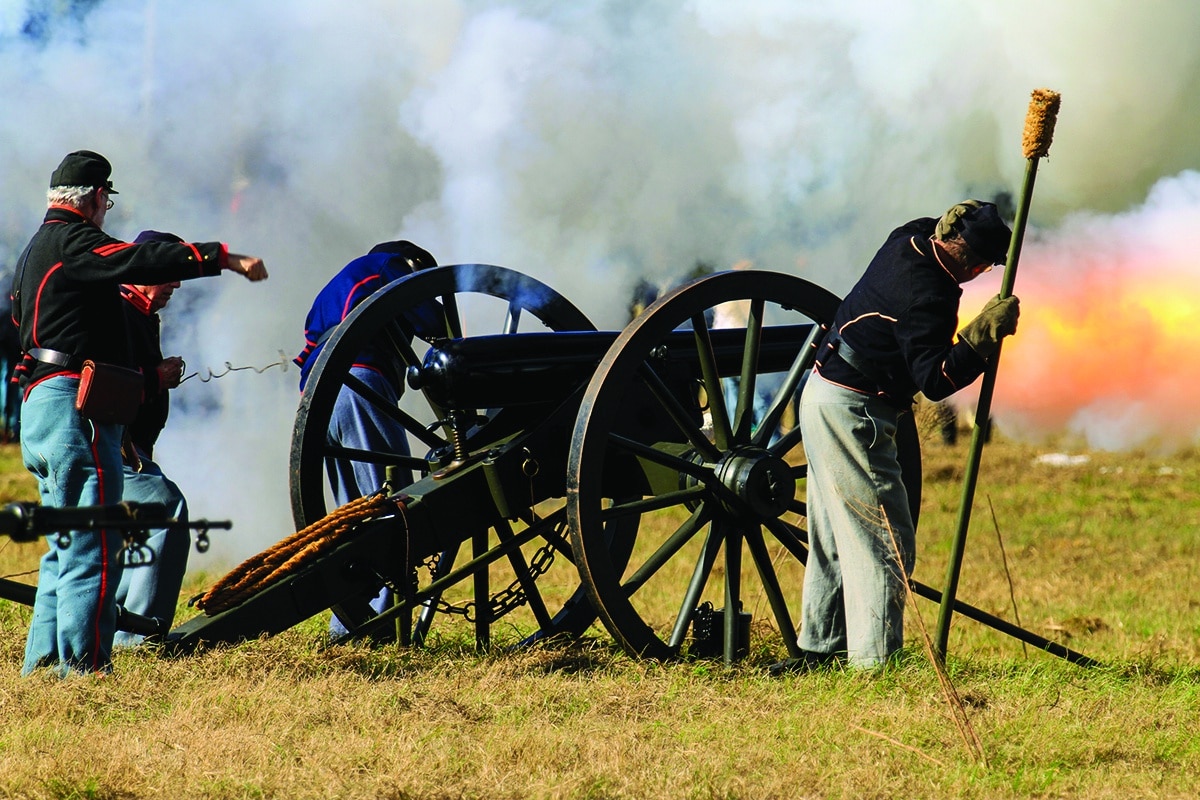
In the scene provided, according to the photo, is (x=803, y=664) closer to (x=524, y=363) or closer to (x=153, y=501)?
(x=524, y=363)

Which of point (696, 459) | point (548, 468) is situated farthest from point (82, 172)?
point (696, 459)

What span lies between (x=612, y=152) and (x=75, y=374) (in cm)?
439

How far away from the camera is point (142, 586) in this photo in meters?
5.36

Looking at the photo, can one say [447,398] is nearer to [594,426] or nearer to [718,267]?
[594,426]

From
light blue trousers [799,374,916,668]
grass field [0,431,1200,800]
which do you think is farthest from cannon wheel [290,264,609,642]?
light blue trousers [799,374,916,668]

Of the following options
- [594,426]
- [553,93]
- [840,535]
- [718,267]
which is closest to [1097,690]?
[840,535]

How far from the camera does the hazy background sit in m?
7.49

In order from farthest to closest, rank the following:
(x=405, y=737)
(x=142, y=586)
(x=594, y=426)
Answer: (x=142, y=586) < (x=594, y=426) < (x=405, y=737)

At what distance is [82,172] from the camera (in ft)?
15.5

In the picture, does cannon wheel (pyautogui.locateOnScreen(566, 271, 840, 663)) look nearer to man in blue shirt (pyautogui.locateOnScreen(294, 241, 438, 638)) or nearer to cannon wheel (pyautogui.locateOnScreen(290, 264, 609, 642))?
cannon wheel (pyautogui.locateOnScreen(290, 264, 609, 642))

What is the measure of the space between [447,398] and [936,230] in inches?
64.6

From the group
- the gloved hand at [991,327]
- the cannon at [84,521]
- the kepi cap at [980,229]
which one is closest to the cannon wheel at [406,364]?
the gloved hand at [991,327]

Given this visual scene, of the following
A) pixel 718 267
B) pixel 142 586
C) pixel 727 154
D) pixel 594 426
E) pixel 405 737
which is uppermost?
pixel 727 154

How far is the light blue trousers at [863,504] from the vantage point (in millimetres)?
4805
